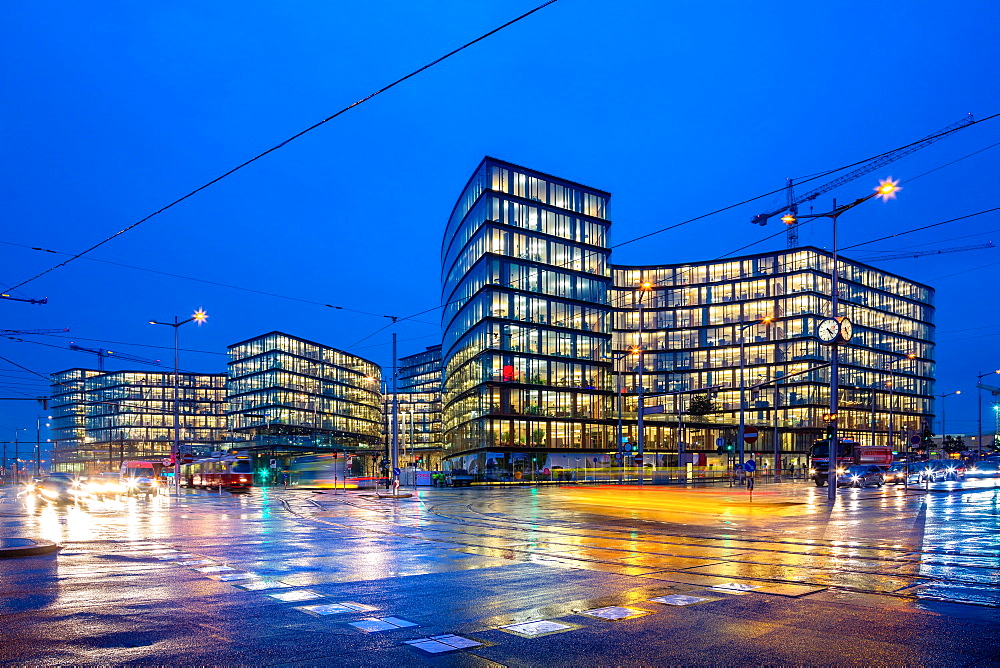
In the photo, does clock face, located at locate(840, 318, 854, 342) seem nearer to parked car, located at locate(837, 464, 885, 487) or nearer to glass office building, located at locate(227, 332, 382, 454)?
parked car, located at locate(837, 464, 885, 487)

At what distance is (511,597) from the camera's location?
999 cm

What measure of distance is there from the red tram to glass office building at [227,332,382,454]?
237ft

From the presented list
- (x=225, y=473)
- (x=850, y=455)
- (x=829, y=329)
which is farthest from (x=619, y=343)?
(x=829, y=329)

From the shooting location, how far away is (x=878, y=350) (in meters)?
129

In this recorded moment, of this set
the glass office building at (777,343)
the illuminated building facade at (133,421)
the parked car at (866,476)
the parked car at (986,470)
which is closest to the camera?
the parked car at (866,476)

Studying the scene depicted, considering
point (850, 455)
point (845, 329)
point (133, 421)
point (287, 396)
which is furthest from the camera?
point (133, 421)

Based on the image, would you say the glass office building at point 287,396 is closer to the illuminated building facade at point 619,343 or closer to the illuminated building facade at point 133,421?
the illuminated building facade at point 133,421

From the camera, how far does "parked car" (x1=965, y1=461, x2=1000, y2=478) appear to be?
52.8 metres

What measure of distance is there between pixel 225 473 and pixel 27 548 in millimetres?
49410

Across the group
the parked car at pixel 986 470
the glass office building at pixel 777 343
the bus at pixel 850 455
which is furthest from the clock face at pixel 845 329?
the glass office building at pixel 777 343

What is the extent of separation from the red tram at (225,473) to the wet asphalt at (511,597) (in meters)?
42.2

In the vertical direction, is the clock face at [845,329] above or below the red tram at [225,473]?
above

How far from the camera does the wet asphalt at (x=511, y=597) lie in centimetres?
718

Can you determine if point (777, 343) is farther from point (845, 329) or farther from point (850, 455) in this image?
point (845, 329)
